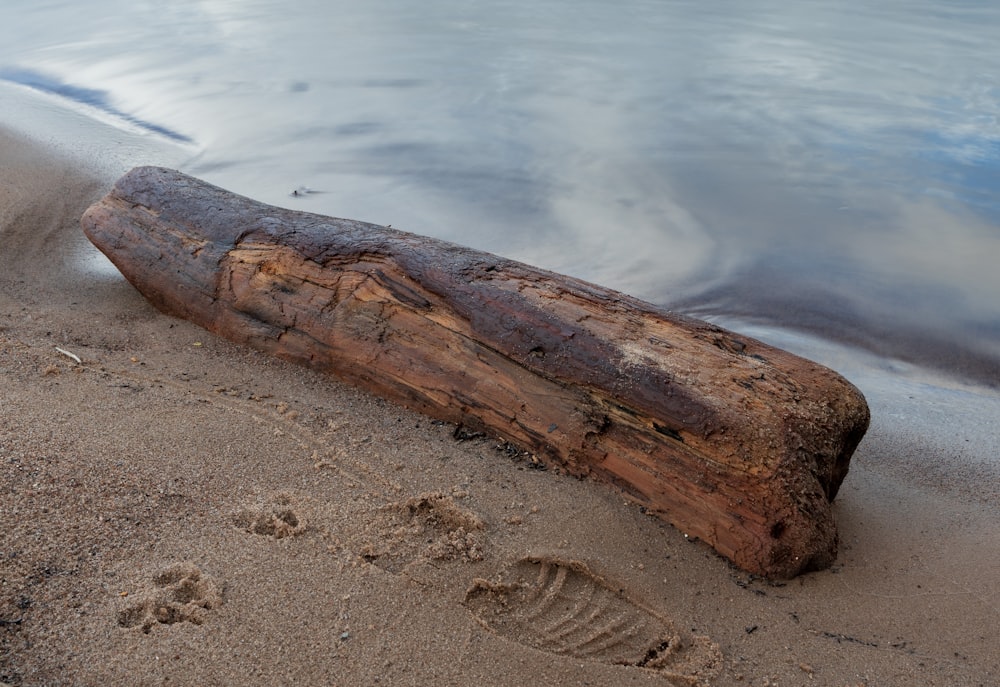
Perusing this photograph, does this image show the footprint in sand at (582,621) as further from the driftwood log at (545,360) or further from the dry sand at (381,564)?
the driftwood log at (545,360)

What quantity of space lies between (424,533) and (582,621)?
54cm

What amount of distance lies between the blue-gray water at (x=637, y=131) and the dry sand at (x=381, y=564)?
2.20 meters

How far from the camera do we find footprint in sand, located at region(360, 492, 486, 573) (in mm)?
2432

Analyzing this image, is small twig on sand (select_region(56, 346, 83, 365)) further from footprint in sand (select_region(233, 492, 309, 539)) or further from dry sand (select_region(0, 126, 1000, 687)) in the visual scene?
footprint in sand (select_region(233, 492, 309, 539))

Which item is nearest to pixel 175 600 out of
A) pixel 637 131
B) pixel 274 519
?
pixel 274 519

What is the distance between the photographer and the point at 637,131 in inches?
293

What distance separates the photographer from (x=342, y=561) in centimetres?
238

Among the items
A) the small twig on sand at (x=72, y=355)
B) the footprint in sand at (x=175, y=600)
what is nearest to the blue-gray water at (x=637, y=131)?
the small twig on sand at (x=72, y=355)

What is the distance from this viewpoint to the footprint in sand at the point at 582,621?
2229 millimetres

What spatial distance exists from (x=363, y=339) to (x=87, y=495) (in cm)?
111

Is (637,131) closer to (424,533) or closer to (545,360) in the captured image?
(545,360)

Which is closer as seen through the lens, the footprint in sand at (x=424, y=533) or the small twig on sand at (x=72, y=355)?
the footprint in sand at (x=424, y=533)

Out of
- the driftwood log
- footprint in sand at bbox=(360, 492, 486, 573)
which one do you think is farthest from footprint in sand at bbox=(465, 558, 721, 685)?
the driftwood log

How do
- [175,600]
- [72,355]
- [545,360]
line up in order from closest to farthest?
[175,600]
[545,360]
[72,355]
